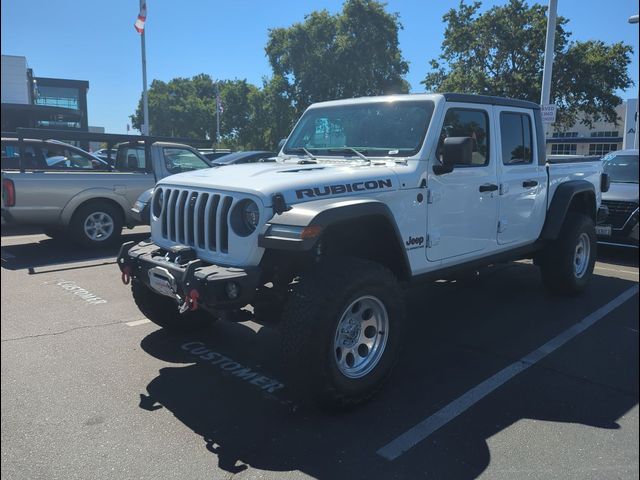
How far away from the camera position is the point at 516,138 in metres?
5.31

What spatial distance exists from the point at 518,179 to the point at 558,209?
0.86 m

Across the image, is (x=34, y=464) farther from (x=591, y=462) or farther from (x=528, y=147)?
(x=528, y=147)

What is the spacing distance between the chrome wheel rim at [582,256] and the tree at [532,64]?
15176mm

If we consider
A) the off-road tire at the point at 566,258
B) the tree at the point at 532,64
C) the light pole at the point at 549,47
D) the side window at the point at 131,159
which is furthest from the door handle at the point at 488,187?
the tree at the point at 532,64

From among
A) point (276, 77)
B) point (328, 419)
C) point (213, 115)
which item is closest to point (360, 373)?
point (328, 419)

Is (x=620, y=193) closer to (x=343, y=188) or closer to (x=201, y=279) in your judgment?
(x=343, y=188)

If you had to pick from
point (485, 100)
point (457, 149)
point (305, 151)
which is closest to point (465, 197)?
point (457, 149)

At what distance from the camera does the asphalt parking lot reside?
2.78m

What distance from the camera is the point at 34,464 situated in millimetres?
2668

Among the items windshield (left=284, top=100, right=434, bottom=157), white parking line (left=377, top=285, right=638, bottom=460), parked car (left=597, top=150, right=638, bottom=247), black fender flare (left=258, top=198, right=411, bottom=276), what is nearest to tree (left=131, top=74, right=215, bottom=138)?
parked car (left=597, top=150, right=638, bottom=247)

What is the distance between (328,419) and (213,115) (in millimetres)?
50797

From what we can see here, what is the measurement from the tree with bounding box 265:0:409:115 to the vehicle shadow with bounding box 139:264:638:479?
25.5 meters

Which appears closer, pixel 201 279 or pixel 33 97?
pixel 33 97

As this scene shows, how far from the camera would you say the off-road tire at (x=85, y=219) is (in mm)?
8344
